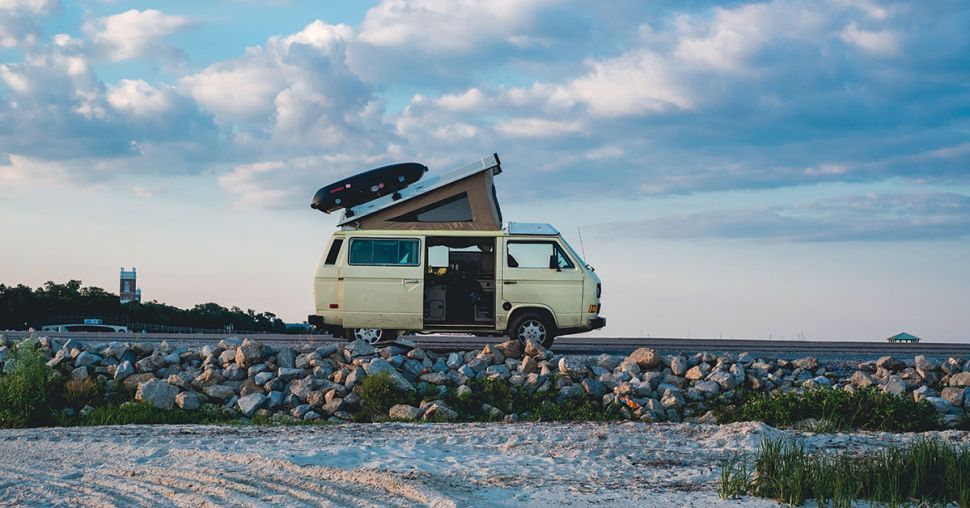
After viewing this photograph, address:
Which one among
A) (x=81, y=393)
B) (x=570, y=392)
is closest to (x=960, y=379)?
(x=570, y=392)

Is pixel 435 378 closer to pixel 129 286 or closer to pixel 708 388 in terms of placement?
pixel 708 388

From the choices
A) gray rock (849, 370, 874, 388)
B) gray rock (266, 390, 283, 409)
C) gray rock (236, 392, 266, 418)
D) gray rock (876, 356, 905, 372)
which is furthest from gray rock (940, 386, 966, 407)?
gray rock (236, 392, 266, 418)

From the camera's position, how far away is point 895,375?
47.2 ft

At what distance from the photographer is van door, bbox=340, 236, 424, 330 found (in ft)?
58.3

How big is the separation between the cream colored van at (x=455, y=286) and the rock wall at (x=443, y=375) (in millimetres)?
2754

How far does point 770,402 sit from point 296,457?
20.5ft

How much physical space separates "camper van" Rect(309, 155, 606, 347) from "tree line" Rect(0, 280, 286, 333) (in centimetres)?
2043

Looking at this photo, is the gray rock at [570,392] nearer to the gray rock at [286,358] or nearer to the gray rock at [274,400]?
the gray rock at [274,400]

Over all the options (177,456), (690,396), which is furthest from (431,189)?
(177,456)

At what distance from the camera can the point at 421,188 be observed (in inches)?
715

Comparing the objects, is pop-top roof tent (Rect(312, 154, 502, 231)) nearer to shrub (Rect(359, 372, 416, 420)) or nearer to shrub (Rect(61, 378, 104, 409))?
shrub (Rect(359, 372, 416, 420))

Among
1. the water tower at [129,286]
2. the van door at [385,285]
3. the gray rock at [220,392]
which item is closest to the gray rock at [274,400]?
the gray rock at [220,392]

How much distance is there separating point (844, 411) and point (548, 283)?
6.58 metres

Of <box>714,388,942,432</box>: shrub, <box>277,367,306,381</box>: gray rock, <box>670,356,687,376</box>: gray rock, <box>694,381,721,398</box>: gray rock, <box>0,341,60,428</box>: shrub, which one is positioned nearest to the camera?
<box>714,388,942,432</box>: shrub
